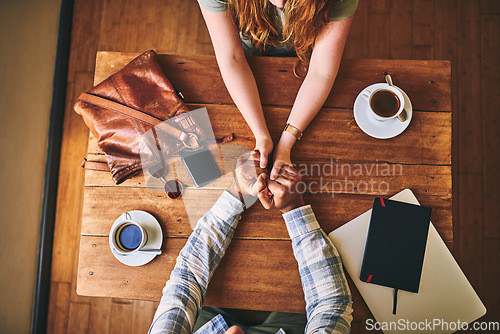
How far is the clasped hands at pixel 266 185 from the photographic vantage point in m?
0.98

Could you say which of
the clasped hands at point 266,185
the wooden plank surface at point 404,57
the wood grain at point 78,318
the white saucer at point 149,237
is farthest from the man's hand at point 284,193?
Answer: the wood grain at point 78,318

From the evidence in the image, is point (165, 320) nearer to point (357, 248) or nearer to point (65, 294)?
point (357, 248)

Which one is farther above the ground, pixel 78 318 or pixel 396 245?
pixel 396 245

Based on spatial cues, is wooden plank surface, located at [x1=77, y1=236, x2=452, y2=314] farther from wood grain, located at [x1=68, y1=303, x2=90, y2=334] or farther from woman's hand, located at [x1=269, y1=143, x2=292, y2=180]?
wood grain, located at [x1=68, y1=303, x2=90, y2=334]

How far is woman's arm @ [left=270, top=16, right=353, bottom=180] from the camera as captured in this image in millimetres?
981

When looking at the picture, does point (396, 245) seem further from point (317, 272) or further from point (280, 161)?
point (280, 161)

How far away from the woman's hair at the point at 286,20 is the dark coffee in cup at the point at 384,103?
272 millimetres

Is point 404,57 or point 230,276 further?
point 404,57

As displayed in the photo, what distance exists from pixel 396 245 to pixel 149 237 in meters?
0.78

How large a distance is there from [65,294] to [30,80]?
122 centimetres

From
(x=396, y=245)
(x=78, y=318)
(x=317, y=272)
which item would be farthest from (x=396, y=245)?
(x=78, y=318)

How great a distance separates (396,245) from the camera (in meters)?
0.97

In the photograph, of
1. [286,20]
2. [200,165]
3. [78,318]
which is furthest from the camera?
[78,318]

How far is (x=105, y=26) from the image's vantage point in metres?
1.89
